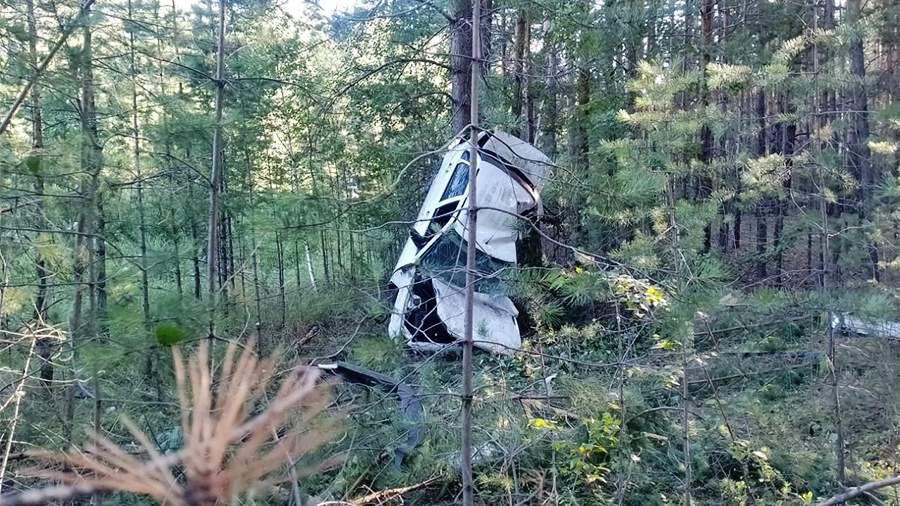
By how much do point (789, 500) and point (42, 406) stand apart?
566 cm

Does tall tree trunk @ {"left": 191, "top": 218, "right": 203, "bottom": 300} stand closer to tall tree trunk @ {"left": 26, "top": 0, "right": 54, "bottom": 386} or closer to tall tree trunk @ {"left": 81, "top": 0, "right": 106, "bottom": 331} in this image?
tall tree trunk @ {"left": 81, "top": 0, "right": 106, "bottom": 331}

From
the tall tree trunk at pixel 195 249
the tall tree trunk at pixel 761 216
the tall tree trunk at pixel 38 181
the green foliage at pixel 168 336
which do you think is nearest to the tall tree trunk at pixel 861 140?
the tall tree trunk at pixel 761 216

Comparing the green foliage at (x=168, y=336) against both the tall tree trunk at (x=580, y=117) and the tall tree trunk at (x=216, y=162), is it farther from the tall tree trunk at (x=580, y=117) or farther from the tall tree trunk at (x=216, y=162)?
the tall tree trunk at (x=580, y=117)

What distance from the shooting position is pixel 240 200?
5816mm

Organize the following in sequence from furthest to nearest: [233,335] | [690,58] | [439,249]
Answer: [690,58] → [439,249] → [233,335]

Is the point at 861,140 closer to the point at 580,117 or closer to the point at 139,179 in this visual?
the point at 580,117

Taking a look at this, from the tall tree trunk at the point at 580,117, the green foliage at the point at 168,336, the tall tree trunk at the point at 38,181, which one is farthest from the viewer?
the tall tree trunk at the point at 580,117

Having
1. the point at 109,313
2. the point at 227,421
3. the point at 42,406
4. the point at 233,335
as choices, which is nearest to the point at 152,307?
the point at 109,313

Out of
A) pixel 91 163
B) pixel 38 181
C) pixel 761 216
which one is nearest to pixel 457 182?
pixel 91 163

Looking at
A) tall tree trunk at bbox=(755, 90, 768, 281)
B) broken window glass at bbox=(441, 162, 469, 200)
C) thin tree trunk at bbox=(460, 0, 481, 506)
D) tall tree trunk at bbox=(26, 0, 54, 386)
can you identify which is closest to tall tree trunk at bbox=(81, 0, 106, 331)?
tall tree trunk at bbox=(26, 0, 54, 386)

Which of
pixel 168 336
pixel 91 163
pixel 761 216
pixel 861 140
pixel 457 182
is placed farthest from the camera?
pixel 761 216

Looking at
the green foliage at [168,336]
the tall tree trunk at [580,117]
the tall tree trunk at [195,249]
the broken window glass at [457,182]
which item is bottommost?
the green foliage at [168,336]

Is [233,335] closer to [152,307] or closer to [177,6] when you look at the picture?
[152,307]

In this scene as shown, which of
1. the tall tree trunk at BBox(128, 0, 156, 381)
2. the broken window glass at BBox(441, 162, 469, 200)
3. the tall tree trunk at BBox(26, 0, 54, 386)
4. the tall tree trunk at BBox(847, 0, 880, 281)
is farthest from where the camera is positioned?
the broken window glass at BBox(441, 162, 469, 200)
